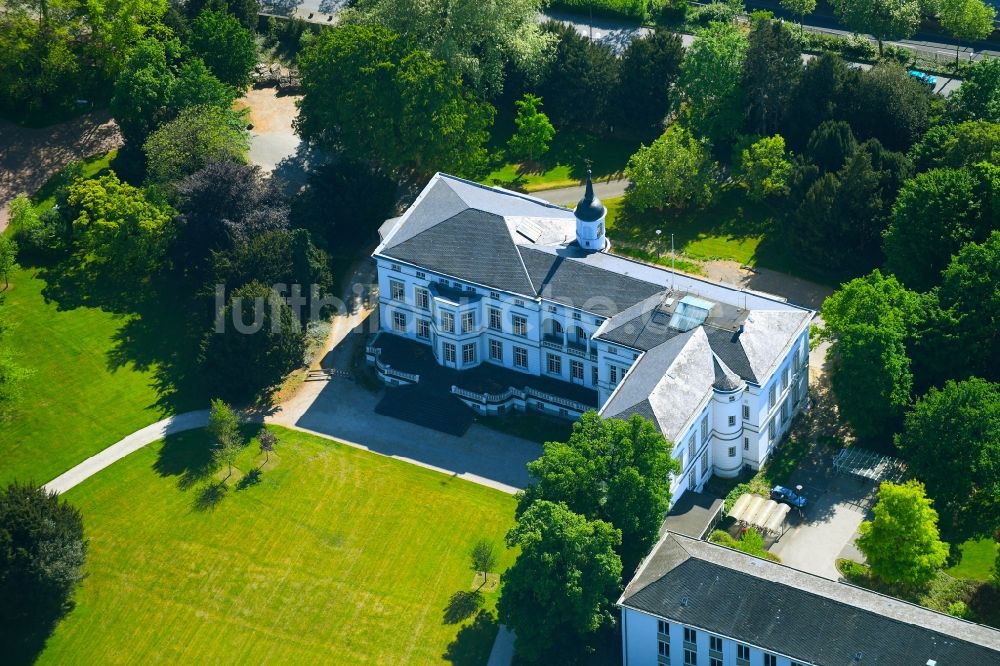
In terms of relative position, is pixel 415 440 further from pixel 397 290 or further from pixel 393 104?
pixel 393 104

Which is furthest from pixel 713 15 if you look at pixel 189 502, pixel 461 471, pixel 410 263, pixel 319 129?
pixel 189 502

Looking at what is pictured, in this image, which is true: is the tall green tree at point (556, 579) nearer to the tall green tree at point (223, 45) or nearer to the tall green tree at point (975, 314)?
the tall green tree at point (975, 314)

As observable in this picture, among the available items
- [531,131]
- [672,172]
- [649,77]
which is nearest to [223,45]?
[531,131]

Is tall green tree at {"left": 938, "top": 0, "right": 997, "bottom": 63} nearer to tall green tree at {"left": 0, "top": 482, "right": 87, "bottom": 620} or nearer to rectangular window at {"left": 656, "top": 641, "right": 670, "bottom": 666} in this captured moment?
rectangular window at {"left": 656, "top": 641, "right": 670, "bottom": 666}

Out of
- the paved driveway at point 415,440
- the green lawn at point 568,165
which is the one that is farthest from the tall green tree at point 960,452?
the green lawn at point 568,165

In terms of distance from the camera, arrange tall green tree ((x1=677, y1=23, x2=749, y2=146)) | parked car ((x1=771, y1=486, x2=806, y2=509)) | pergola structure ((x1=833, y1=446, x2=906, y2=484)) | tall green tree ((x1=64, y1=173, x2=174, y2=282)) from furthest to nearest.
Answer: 1. tall green tree ((x1=677, y1=23, x2=749, y2=146))
2. tall green tree ((x1=64, y1=173, x2=174, y2=282))
3. pergola structure ((x1=833, y1=446, x2=906, y2=484))
4. parked car ((x1=771, y1=486, x2=806, y2=509))

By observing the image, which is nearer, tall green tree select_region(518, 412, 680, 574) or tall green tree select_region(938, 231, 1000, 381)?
tall green tree select_region(518, 412, 680, 574)

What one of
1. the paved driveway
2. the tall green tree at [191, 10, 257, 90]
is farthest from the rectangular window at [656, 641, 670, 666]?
the tall green tree at [191, 10, 257, 90]
